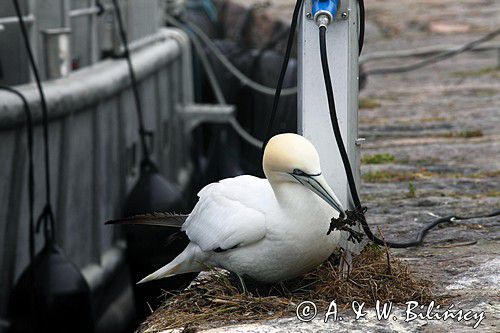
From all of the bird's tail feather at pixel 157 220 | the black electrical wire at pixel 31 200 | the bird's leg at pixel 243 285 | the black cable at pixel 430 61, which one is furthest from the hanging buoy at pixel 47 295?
the black cable at pixel 430 61

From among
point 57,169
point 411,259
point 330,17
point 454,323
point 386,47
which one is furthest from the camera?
point 386,47

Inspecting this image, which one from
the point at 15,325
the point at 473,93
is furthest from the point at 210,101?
the point at 15,325

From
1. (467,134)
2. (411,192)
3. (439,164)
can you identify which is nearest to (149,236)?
(467,134)

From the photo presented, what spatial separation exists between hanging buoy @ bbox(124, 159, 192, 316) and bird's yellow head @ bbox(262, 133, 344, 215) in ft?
11.3

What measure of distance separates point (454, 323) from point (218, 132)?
7661 millimetres

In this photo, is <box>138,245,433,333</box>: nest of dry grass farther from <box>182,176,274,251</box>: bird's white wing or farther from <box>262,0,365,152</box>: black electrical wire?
<box>262,0,365,152</box>: black electrical wire

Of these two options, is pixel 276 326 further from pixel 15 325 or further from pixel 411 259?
pixel 15 325

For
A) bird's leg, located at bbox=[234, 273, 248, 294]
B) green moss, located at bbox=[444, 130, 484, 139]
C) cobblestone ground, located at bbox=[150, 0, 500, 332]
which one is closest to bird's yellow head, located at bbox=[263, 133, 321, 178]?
bird's leg, located at bbox=[234, 273, 248, 294]

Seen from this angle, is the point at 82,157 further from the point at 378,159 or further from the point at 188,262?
the point at 188,262

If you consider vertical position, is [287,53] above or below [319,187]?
above

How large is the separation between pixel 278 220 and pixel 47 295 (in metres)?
2.46

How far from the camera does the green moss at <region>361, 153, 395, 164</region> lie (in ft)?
19.8

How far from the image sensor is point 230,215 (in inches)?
139

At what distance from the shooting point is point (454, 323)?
10.8 ft
